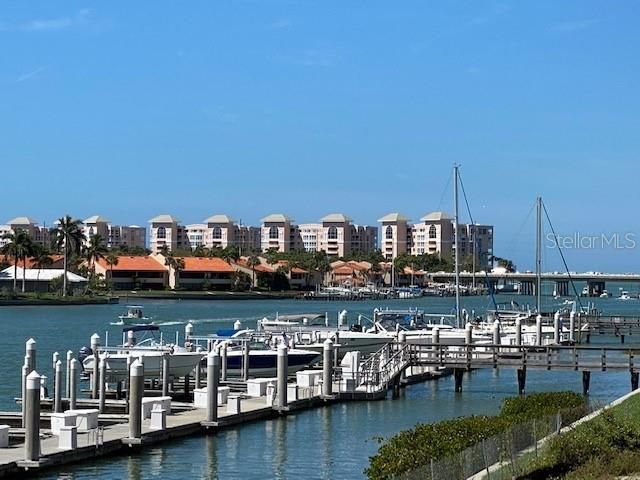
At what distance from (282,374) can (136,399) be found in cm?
906

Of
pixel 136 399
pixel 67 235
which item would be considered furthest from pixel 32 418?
pixel 67 235

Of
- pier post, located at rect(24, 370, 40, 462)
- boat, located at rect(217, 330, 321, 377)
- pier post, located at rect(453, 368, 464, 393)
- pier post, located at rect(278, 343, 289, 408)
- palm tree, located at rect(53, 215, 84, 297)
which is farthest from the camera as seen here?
palm tree, located at rect(53, 215, 84, 297)

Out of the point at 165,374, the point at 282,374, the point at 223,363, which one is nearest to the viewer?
the point at 282,374

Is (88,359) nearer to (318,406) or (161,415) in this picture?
(318,406)

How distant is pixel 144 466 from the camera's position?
3156 centimetres

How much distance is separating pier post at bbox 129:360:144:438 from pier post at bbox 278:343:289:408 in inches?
313

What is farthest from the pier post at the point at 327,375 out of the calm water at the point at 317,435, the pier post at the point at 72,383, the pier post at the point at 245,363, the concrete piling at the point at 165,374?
the pier post at the point at 72,383

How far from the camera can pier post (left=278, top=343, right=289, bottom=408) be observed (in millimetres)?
40200

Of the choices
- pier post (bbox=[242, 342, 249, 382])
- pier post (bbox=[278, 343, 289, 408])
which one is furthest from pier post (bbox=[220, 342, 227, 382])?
pier post (bbox=[278, 343, 289, 408])

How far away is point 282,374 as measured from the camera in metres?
40.7

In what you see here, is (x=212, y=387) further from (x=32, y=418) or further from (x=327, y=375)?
(x=32, y=418)

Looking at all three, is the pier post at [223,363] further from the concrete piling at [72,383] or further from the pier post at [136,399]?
the pier post at [136,399]

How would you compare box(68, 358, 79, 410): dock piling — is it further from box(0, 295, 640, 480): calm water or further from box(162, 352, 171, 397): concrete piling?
box(0, 295, 640, 480): calm water

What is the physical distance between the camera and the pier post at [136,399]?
106ft
